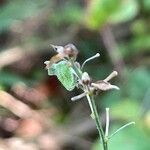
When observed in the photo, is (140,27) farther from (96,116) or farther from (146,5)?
(96,116)

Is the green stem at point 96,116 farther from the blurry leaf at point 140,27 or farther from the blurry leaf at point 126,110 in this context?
the blurry leaf at point 140,27

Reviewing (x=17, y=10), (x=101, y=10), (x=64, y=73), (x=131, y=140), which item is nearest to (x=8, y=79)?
(x=17, y=10)

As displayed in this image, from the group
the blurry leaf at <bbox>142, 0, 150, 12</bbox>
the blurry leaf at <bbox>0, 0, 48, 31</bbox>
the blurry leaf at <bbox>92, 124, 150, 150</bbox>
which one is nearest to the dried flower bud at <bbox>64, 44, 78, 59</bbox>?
the blurry leaf at <bbox>92, 124, 150, 150</bbox>

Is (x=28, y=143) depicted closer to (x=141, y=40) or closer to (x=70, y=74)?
(x=141, y=40)

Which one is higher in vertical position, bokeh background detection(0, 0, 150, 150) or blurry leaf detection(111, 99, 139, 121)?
bokeh background detection(0, 0, 150, 150)

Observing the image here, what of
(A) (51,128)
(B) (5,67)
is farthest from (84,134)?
(B) (5,67)

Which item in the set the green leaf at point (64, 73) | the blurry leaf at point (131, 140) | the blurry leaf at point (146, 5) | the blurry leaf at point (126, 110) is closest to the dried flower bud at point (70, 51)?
the green leaf at point (64, 73)

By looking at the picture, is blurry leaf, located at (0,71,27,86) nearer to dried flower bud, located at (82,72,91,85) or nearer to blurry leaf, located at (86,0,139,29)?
blurry leaf, located at (86,0,139,29)
